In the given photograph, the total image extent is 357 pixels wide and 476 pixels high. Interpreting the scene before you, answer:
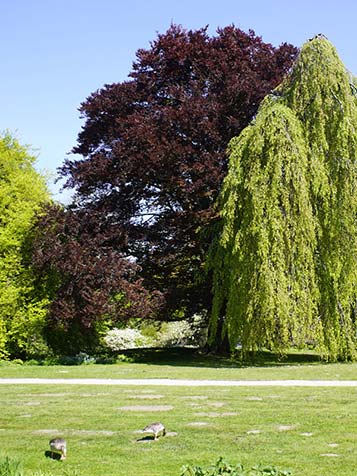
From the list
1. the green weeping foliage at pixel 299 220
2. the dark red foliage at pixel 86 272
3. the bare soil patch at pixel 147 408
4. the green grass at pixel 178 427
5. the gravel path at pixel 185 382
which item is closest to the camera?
the green grass at pixel 178 427

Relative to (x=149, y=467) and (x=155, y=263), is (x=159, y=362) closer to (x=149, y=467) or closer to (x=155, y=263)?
(x=155, y=263)

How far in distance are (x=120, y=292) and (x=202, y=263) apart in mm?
2837

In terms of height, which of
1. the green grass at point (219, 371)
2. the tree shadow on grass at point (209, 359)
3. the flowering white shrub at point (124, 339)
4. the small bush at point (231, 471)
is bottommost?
the small bush at point (231, 471)

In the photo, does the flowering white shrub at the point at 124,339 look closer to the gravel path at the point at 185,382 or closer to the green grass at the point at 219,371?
the green grass at the point at 219,371

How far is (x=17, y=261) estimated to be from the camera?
20547 millimetres

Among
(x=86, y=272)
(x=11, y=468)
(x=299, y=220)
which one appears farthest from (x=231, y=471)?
(x=86, y=272)

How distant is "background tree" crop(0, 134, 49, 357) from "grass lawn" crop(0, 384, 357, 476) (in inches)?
380

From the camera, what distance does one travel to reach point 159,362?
19.0m

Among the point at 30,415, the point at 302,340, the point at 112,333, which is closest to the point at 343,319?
the point at 302,340

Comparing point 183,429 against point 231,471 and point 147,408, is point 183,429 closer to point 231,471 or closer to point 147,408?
point 147,408

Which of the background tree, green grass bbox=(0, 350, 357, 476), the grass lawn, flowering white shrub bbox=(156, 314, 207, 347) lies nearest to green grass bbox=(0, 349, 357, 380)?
the background tree

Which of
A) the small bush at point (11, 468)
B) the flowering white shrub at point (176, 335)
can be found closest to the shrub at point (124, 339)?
the flowering white shrub at point (176, 335)

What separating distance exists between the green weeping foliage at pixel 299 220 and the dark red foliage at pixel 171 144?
2.80 metres

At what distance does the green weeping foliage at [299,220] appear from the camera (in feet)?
51.1
